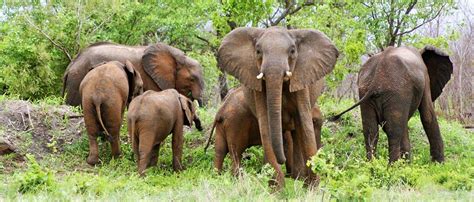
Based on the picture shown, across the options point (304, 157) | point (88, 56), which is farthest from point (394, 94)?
point (88, 56)

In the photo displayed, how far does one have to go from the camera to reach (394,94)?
1087 cm

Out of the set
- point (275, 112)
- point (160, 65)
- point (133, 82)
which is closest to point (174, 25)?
point (160, 65)

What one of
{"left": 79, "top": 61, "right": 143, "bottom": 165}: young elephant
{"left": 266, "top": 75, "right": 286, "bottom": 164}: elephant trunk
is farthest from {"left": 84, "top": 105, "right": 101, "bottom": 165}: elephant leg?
{"left": 266, "top": 75, "right": 286, "bottom": 164}: elephant trunk

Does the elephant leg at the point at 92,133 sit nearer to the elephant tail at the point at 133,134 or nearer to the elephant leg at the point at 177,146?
the elephant tail at the point at 133,134

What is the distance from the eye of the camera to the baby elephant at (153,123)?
10.4m

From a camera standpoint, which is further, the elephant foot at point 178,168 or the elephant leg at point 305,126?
the elephant foot at point 178,168

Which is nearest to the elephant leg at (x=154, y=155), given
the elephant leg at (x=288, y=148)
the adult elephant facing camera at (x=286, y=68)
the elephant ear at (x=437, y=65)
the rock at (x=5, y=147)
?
the elephant leg at (x=288, y=148)

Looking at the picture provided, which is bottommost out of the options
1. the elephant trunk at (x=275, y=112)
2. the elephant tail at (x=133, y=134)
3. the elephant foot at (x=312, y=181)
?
the elephant foot at (x=312, y=181)

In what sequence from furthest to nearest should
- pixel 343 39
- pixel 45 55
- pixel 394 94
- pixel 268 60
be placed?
1. pixel 343 39
2. pixel 45 55
3. pixel 394 94
4. pixel 268 60

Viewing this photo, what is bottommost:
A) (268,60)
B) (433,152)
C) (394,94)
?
(433,152)

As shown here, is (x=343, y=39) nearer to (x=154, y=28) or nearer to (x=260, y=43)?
(x=154, y=28)

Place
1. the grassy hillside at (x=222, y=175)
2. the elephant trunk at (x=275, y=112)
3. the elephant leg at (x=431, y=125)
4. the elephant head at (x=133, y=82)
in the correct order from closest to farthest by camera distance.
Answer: the grassy hillside at (x=222, y=175)
the elephant trunk at (x=275, y=112)
the elephant leg at (x=431, y=125)
the elephant head at (x=133, y=82)

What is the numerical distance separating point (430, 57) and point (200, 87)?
4905mm

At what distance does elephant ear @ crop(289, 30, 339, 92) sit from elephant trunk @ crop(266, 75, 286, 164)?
1.91ft
